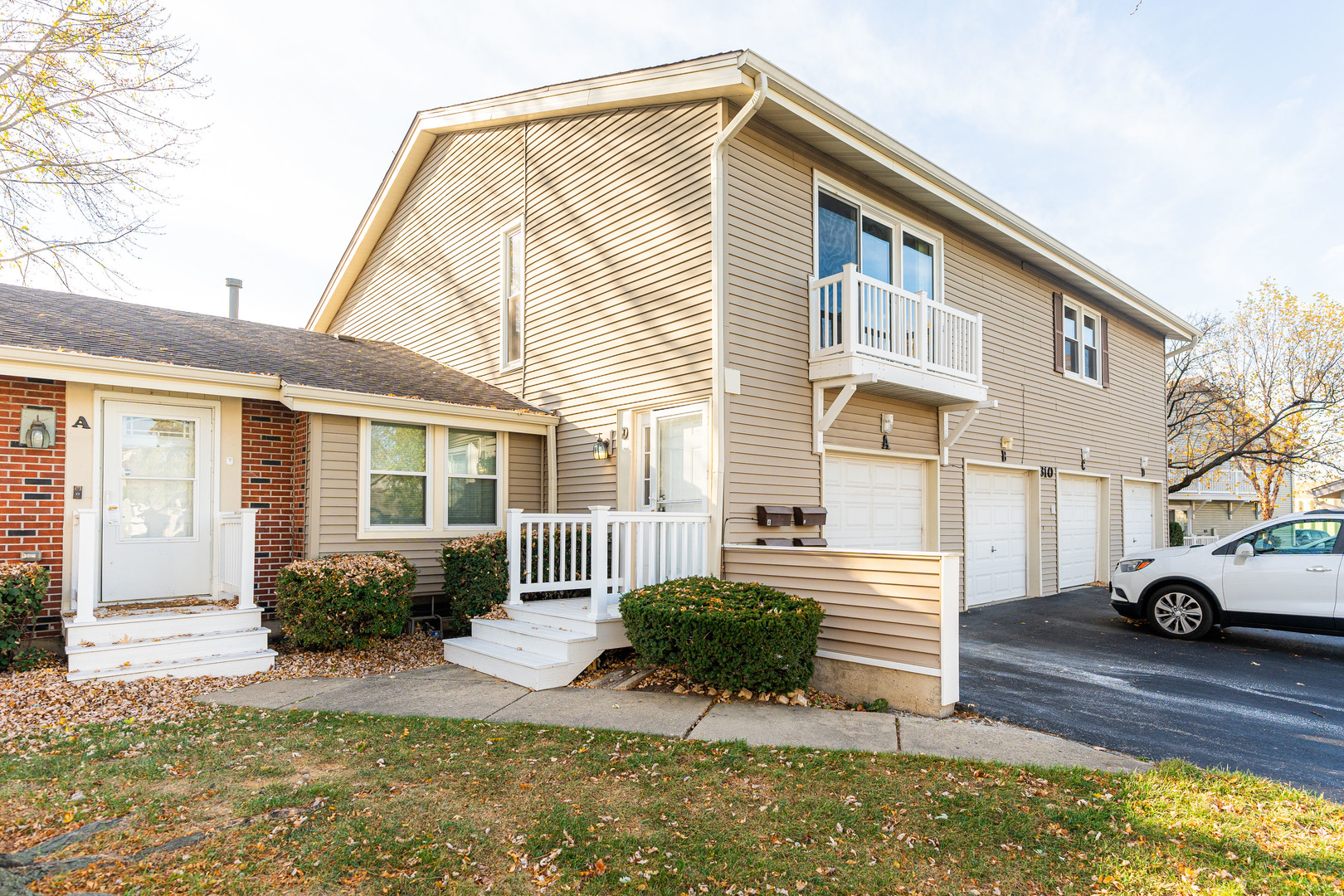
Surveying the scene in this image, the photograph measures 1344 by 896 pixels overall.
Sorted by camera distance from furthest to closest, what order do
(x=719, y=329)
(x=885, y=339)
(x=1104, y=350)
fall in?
1. (x=1104, y=350)
2. (x=885, y=339)
3. (x=719, y=329)

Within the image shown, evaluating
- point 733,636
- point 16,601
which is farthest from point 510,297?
point 733,636

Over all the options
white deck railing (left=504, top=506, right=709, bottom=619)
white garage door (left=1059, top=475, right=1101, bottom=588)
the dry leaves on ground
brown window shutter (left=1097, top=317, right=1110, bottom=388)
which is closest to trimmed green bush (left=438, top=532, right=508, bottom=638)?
white deck railing (left=504, top=506, right=709, bottom=619)

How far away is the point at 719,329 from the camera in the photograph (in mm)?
7027

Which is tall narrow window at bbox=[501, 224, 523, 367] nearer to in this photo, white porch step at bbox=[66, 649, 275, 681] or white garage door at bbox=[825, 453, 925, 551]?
white garage door at bbox=[825, 453, 925, 551]

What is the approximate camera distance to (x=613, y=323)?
846 centimetres

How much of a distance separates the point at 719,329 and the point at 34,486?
6.62 m

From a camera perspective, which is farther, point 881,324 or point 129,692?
point 881,324

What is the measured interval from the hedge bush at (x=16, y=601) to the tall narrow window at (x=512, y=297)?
19.1ft

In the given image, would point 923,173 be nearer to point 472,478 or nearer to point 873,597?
point 873,597

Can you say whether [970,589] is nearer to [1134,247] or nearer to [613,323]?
[613,323]

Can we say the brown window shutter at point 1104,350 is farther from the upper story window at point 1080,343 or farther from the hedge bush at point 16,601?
the hedge bush at point 16,601

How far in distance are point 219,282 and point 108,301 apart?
327 cm

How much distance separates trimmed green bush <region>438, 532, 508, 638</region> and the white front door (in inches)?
98.6

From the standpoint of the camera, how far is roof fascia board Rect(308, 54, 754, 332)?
7102 millimetres
